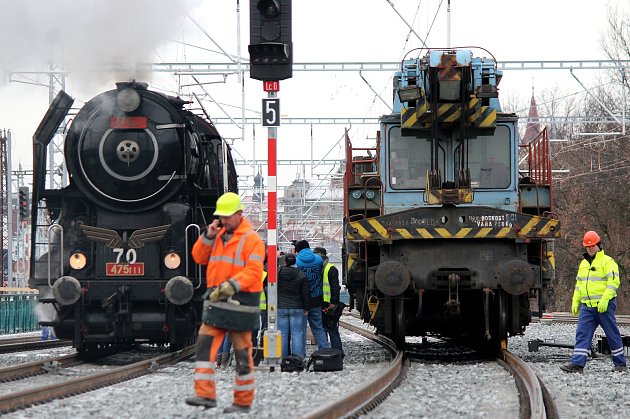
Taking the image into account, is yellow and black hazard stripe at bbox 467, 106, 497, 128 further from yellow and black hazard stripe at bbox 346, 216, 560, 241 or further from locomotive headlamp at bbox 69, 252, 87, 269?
locomotive headlamp at bbox 69, 252, 87, 269

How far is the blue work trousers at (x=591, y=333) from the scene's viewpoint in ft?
39.2

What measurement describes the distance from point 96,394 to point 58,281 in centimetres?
346

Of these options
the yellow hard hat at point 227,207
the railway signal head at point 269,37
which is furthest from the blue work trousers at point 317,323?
the yellow hard hat at point 227,207

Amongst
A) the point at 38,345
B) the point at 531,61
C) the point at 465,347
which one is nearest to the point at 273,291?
the point at 465,347

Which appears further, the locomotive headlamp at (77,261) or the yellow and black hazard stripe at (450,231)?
the locomotive headlamp at (77,261)

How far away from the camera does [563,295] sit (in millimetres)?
43656

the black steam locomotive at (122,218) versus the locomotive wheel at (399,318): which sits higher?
the black steam locomotive at (122,218)

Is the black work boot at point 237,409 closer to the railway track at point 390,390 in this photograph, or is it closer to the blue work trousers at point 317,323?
the railway track at point 390,390

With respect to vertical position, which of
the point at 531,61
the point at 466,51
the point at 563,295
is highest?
the point at 531,61

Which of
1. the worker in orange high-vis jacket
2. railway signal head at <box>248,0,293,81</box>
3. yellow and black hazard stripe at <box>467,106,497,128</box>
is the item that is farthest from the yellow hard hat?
yellow and black hazard stripe at <box>467,106,497,128</box>

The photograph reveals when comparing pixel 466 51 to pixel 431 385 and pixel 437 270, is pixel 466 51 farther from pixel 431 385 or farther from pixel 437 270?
pixel 431 385

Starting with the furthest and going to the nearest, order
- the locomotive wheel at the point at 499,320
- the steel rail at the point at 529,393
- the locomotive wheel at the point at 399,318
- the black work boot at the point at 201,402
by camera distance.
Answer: the locomotive wheel at the point at 399,318
the locomotive wheel at the point at 499,320
the steel rail at the point at 529,393
the black work boot at the point at 201,402

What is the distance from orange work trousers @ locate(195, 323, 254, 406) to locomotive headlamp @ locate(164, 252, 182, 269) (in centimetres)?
543

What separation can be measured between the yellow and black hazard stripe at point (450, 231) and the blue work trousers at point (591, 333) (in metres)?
1.07
